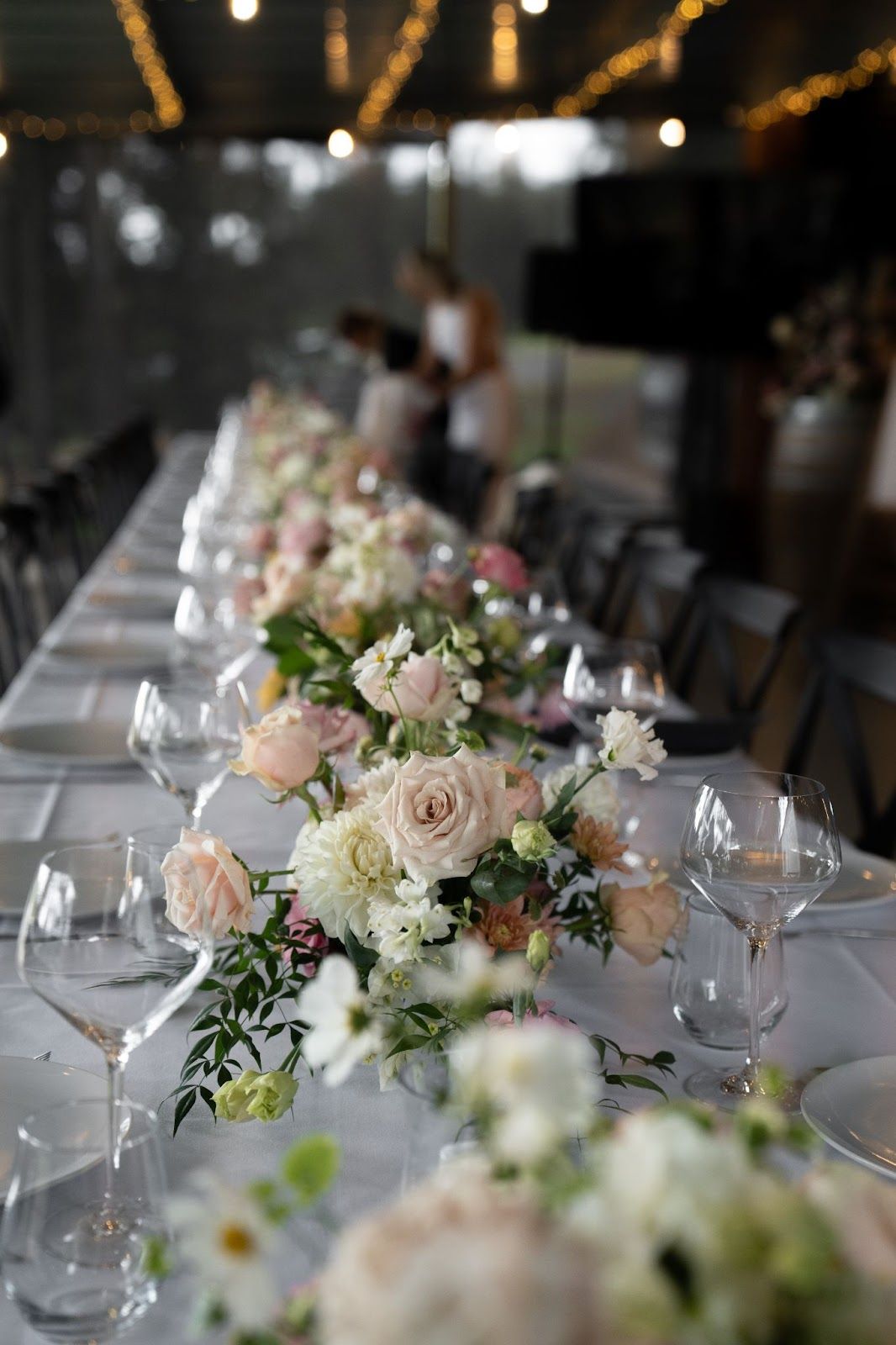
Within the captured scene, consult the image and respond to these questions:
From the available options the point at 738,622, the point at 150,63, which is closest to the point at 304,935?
the point at 738,622

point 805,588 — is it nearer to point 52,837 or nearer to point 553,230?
point 553,230

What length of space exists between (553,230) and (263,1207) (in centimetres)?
1231

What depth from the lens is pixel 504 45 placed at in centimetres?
878

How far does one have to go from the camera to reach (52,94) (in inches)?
419

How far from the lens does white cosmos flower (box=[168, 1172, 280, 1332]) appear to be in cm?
47

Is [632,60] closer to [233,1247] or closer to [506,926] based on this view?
[506,926]

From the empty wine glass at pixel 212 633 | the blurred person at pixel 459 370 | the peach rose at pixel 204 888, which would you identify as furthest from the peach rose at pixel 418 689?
the blurred person at pixel 459 370

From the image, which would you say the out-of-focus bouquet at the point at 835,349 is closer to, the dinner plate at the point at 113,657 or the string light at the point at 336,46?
the string light at the point at 336,46

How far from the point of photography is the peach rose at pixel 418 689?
1.16 m

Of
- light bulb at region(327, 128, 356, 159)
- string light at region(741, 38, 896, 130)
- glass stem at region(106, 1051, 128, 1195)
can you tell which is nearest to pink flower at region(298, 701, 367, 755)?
glass stem at region(106, 1051, 128, 1195)

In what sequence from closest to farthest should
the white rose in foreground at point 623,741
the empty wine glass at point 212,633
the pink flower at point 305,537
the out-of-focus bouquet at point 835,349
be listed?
the white rose in foreground at point 623,741 → the empty wine glass at point 212,633 → the pink flower at point 305,537 → the out-of-focus bouquet at point 835,349

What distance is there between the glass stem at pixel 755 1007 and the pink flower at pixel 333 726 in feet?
1.31

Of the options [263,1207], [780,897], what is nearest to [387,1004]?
[780,897]

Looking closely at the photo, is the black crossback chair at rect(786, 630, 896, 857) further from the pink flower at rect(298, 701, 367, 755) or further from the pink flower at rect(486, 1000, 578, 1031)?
the pink flower at rect(486, 1000, 578, 1031)
